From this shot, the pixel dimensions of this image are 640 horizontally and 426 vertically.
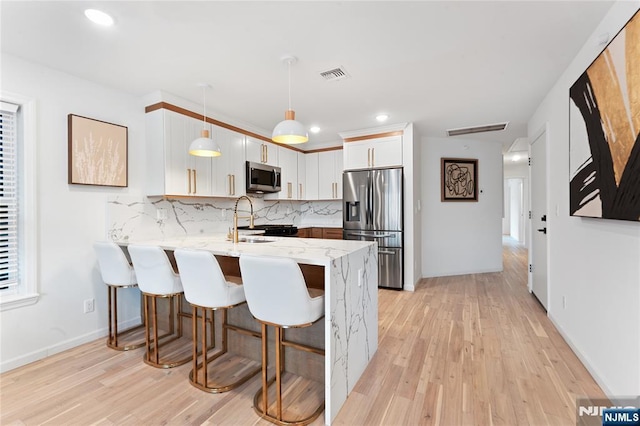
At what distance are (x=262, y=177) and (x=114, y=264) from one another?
2.26 meters

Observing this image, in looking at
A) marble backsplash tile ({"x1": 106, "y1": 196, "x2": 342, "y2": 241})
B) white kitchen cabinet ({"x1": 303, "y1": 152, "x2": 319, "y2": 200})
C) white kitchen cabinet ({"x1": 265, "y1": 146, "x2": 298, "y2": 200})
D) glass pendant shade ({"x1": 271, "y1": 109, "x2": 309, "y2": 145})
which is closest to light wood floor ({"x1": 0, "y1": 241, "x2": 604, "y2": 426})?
marble backsplash tile ({"x1": 106, "y1": 196, "x2": 342, "y2": 241})

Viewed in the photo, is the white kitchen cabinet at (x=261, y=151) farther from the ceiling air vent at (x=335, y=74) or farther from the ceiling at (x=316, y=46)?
the ceiling air vent at (x=335, y=74)

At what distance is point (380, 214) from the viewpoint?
167 inches

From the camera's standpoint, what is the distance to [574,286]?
238cm

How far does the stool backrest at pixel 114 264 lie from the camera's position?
7.85ft

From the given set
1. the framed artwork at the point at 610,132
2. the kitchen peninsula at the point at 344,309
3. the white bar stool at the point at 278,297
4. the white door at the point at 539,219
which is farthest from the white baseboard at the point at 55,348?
the white door at the point at 539,219

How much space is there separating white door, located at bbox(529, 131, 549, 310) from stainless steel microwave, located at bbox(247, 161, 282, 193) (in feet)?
11.4

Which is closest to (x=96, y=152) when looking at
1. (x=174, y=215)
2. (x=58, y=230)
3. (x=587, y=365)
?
(x=58, y=230)

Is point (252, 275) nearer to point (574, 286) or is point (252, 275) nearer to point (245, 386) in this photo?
point (245, 386)

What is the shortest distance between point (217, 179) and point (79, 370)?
223cm

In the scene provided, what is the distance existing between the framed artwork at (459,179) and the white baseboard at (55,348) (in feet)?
16.0

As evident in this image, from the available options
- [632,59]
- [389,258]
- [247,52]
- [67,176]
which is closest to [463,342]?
[389,258]

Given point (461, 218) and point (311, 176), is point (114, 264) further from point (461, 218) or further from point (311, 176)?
point (461, 218)

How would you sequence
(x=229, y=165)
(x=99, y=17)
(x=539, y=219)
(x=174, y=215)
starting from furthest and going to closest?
(x=229, y=165), (x=539, y=219), (x=174, y=215), (x=99, y=17)
